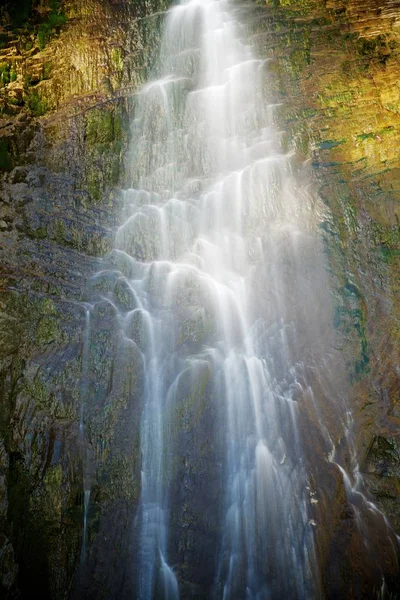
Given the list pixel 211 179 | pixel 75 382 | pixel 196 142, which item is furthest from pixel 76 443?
pixel 196 142

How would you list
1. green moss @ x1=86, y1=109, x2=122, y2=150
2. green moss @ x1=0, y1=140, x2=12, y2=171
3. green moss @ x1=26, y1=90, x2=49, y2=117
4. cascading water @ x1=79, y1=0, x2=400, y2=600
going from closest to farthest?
cascading water @ x1=79, y1=0, x2=400, y2=600 → green moss @ x1=0, y1=140, x2=12, y2=171 → green moss @ x1=86, y1=109, x2=122, y2=150 → green moss @ x1=26, y1=90, x2=49, y2=117

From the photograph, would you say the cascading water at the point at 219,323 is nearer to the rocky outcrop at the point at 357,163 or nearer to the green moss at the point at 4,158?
the rocky outcrop at the point at 357,163

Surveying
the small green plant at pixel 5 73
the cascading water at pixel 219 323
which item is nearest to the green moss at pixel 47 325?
the cascading water at pixel 219 323

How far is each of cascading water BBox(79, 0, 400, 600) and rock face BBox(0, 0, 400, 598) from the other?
0.30m

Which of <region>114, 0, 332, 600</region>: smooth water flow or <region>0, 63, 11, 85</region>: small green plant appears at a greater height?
<region>0, 63, 11, 85</region>: small green plant

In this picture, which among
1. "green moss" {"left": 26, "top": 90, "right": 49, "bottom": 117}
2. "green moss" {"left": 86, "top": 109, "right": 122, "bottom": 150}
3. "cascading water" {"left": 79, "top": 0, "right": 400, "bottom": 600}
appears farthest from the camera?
"green moss" {"left": 26, "top": 90, "right": 49, "bottom": 117}

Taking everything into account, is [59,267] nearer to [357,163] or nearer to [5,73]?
[5,73]

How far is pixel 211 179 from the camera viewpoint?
10336 millimetres

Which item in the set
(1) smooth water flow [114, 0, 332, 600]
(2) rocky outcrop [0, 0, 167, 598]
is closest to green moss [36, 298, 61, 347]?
(2) rocky outcrop [0, 0, 167, 598]

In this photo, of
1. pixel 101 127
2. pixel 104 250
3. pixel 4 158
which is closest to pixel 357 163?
pixel 104 250

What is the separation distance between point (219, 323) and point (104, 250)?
2.96 m

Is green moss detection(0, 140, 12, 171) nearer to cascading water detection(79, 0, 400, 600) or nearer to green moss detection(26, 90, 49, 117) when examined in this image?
green moss detection(26, 90, 49, 117)

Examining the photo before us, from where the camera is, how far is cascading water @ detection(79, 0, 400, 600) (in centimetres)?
744

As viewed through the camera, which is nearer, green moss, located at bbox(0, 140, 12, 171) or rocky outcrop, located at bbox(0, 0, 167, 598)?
rocky outcrop, located at bbox(0, 0, 167, 598)
